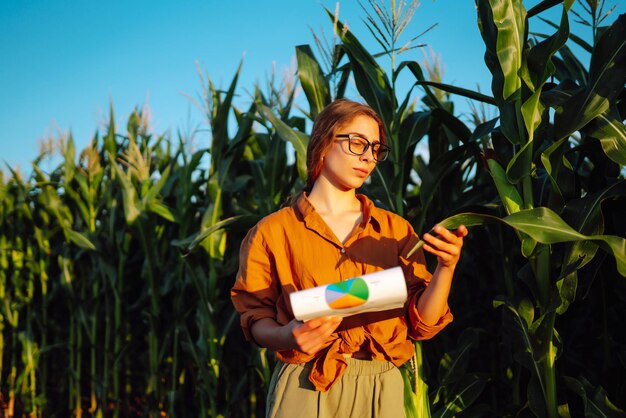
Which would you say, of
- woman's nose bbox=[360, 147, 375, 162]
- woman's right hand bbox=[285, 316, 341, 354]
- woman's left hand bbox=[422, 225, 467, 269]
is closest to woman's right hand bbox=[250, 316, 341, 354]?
woman's right hand bbox=[285, 316, 341, 354]

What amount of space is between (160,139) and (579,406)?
12.7 feet

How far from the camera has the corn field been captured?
7.72ft

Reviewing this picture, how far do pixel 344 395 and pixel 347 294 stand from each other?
1.33 ft

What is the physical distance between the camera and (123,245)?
Result: 4.61m

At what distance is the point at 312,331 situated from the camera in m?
1.45

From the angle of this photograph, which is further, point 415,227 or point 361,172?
point 415,227

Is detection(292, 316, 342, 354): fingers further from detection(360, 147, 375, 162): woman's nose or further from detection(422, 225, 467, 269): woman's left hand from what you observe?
detection(360, 147, 375, 162): woman's nose

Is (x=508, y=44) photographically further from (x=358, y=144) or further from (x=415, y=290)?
(x=415, y=290)

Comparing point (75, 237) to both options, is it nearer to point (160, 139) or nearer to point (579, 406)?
point (160, 139)

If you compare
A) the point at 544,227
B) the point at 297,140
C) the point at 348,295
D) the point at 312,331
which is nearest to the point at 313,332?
the point at 312,331

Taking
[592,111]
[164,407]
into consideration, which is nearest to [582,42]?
[592,111]

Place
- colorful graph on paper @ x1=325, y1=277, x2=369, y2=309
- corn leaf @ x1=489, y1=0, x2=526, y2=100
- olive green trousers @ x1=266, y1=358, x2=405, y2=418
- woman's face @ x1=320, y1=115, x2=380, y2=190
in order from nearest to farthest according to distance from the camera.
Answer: colorful graph on paper @ x1=325, y1=277, x2=369, y2=309, olive green trousers @ x1=266, y1=358, x2=405, y2=418, woman's face @ x1=320, y1=115, x2=380, y2=190, corn leaf @ x1=489, y1=0, x2=526, y2=100

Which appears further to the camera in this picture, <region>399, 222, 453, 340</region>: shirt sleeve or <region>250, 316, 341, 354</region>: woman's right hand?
<region>399, 222, 453, 340</region>: shirt sleeve

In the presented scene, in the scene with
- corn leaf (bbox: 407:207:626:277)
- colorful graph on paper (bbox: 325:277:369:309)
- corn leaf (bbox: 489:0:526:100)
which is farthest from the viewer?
corn leaf (bbox: 489:0:526:100)
